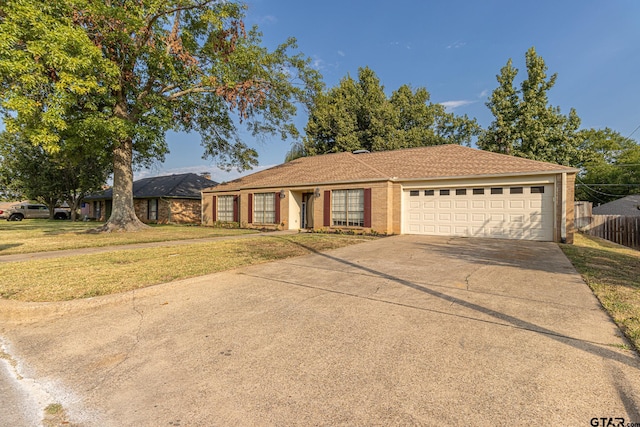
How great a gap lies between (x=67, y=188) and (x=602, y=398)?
39372mm

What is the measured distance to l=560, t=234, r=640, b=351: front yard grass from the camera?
358cm

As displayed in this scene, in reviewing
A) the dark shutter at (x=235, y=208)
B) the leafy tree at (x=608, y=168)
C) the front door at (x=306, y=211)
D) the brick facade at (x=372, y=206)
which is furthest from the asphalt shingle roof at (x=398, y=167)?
the leafy tree at (x=608, y=168)

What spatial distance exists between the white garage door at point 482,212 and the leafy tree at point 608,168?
2546cm

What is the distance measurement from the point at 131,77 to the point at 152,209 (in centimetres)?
1396

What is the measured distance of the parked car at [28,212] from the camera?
31.4 metres

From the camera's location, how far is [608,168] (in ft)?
109

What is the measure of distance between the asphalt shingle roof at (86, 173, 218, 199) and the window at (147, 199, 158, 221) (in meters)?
0.62

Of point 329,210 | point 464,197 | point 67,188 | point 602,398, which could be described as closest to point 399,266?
point 602,398

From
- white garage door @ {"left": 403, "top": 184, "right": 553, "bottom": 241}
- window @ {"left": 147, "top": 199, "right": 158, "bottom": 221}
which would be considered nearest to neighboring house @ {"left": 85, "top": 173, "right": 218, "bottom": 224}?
window @ {"left": 147, "top": 199, "right": 158, "bottom": 221}

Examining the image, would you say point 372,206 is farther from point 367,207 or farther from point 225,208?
point 225,208

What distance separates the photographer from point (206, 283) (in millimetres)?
5633

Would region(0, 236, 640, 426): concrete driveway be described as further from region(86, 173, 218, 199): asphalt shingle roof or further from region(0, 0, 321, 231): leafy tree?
region(86, 173, 218, 199): asphalt shingle roof

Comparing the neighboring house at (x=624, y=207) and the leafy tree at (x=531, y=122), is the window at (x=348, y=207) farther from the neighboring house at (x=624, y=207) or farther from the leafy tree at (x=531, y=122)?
the neighboring house at (x=624, y=207)

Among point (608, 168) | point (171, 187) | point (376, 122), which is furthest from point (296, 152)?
point (608, 168)
